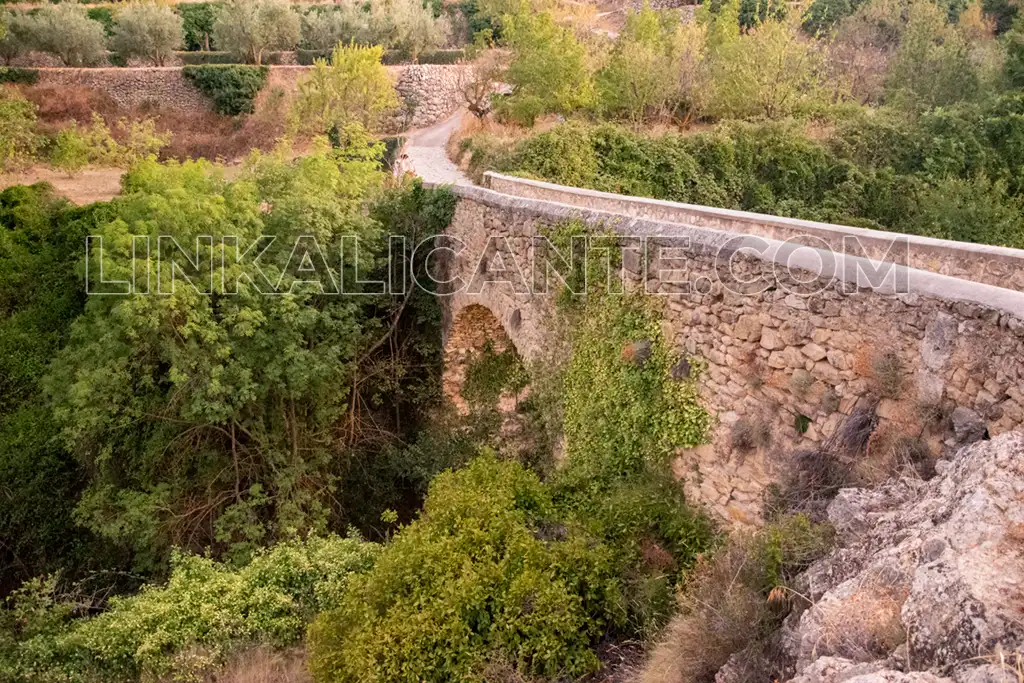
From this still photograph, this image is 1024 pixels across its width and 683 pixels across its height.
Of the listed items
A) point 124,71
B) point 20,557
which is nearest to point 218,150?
point 124,71

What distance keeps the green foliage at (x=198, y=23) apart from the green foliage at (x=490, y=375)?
26611mm

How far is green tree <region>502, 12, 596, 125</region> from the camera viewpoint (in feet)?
63.8

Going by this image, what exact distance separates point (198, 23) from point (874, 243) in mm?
32779

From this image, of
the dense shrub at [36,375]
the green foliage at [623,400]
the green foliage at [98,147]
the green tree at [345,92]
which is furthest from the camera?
the green tree at [345,92]

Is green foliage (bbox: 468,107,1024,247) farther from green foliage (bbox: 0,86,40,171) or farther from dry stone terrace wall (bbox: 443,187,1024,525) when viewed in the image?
green foliage (bbox: 0,86,40,171)

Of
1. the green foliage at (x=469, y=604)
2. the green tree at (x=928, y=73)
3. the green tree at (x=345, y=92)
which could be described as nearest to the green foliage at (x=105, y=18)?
the green tree at (x=345, y=92)

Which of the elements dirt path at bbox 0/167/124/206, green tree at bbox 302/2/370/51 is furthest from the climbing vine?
green tree at bbox 302/2/370/51

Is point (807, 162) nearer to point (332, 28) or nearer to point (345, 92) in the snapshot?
point (345, 92)

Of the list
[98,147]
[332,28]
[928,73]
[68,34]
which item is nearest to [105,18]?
[68,34]

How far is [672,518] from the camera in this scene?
5.87m

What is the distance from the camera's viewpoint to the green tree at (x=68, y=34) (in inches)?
1097

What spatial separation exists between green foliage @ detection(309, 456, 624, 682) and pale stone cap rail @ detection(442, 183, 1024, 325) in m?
2.27

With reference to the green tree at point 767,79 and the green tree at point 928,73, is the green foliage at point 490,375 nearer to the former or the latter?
the green tree at point 767,79

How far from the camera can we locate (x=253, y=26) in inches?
1196
